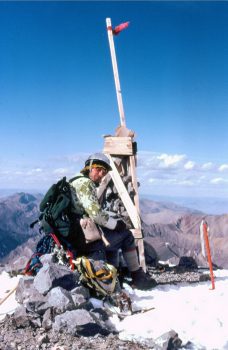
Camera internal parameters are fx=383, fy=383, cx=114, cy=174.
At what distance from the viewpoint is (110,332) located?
5.31 metres

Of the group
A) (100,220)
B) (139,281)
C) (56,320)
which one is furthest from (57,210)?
(139,281)

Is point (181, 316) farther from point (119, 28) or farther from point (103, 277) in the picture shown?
point (119, 28)

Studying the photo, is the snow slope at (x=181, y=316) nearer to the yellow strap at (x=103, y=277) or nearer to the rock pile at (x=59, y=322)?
the rock pile at (x=59, y=322)

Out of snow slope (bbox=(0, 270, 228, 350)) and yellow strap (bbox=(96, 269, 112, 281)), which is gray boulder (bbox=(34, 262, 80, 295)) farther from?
snow slope (bbox=(0, 270, 228, 350))

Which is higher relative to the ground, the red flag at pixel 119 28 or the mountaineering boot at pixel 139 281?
the red flag at pixel 119 28

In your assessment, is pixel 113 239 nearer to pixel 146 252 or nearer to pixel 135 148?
pixel 135 148

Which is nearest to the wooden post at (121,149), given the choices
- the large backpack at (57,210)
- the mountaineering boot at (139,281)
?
the mountaineering boot at (139,281)

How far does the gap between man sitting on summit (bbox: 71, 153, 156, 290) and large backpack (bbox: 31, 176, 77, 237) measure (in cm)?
20

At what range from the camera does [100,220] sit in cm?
709

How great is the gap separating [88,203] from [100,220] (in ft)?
1.27

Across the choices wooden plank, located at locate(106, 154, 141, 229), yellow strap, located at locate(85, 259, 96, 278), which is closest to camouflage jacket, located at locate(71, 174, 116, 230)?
yellow strap, located at locate(85, 259, 96, 278)

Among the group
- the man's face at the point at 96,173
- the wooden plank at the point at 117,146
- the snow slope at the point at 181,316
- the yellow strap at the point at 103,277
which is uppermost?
the wooden plank at the point at 117,146

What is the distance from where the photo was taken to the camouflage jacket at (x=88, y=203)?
709 centimetres

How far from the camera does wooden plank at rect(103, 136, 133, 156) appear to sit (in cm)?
1007
